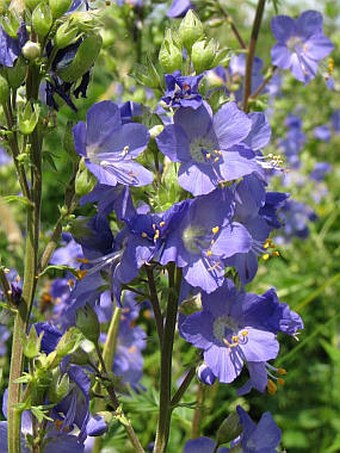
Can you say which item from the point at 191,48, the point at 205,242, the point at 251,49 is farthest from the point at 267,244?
the point at 251,49

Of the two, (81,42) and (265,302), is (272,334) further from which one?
(81,42)

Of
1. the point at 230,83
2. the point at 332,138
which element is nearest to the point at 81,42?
the point at 230,83

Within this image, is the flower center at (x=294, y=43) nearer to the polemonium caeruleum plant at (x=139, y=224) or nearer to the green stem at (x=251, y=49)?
the green stem at (x=251, y=49)

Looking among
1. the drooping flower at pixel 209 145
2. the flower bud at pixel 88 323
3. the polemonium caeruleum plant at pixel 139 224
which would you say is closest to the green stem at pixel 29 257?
the polemonium caeruleum plant at pixel 139 224

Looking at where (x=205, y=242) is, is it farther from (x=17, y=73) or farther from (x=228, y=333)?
(x=17, y=73)

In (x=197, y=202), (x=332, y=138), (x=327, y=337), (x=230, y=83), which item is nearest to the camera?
(x=197, y=202)

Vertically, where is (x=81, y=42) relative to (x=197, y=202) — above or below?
above
